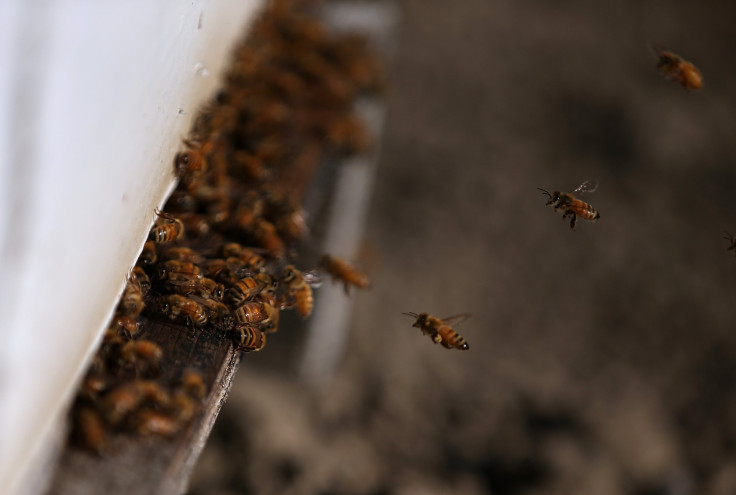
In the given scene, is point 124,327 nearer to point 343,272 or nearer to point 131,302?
point 131,302

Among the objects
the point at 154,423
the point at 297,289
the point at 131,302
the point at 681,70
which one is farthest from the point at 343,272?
the point at 681,70

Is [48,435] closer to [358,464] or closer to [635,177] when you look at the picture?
[358,464]

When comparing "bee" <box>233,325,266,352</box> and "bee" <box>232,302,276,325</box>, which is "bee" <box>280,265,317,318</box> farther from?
"bee" <box>233,325,266,352</box>

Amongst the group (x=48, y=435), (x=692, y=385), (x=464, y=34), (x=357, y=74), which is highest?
(x=48, y=435)

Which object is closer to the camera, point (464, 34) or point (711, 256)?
point (711, 256)

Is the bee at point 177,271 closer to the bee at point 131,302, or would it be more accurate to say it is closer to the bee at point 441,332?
the bee at point 131,302

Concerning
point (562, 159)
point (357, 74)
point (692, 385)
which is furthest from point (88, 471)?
point (562, 159)
